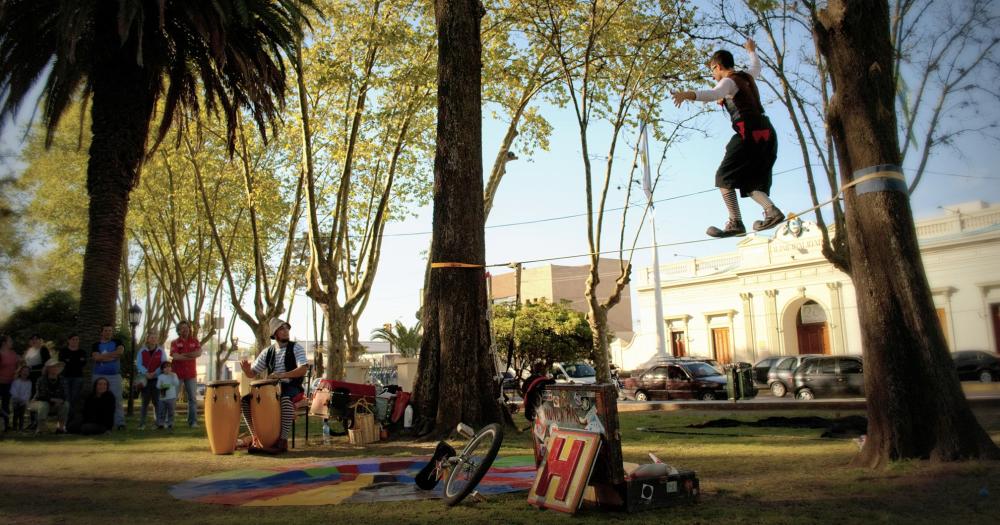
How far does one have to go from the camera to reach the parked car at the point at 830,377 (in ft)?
70.7

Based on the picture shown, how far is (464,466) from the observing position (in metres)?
5.96

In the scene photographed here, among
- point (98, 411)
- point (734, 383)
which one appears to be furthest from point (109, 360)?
point (734, 383)

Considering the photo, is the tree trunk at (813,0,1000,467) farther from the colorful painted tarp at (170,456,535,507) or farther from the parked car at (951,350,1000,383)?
the parked car at (951,350,1000,383)

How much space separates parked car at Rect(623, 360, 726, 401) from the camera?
76.9 ft

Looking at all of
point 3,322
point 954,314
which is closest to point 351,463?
point 954,314

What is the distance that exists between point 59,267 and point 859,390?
2871 centimetres

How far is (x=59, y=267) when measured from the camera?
28.3 meters

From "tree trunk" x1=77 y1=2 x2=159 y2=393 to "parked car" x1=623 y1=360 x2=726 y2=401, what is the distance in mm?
16949

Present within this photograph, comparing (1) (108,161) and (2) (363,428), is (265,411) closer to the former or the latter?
(2) (363,428)

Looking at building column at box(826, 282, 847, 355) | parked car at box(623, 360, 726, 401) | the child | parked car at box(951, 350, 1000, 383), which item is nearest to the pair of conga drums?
the child

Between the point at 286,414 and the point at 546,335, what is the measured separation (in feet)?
61.1

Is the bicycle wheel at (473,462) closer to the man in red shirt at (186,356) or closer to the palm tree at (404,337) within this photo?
the man in red shirt at (186,356)

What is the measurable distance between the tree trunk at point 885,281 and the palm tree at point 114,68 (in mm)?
10475

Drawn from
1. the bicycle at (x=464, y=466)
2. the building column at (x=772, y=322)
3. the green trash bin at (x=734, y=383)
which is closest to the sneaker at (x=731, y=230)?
the bicycle at (x=464, y=466)
